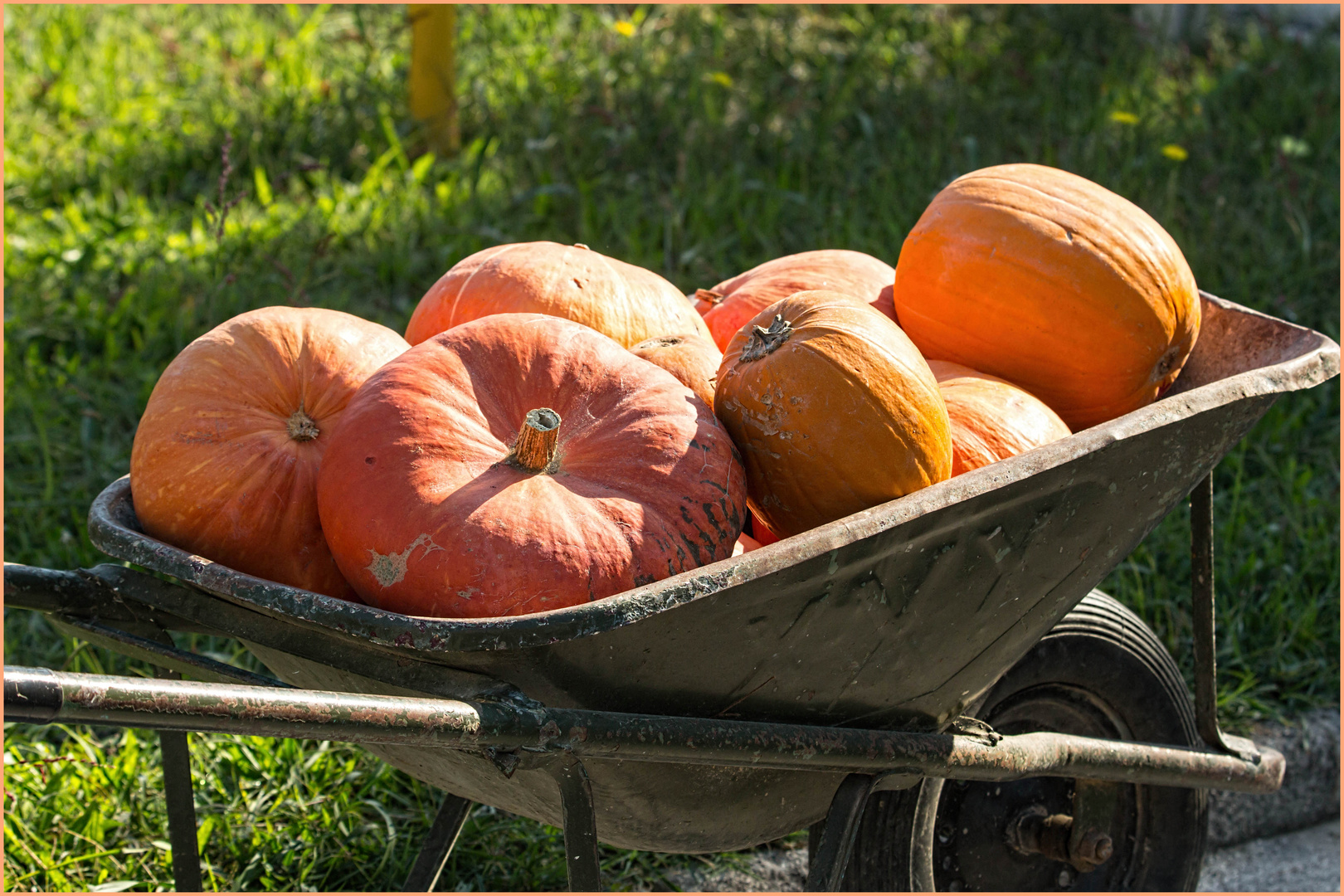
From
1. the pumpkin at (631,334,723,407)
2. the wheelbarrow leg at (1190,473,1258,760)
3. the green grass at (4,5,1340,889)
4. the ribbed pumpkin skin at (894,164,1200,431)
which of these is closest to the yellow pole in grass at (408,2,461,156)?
the green grass at (4,5,1340,889)

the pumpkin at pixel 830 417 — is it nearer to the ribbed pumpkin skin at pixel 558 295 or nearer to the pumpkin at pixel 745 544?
the pumpkin at pixel 745 544

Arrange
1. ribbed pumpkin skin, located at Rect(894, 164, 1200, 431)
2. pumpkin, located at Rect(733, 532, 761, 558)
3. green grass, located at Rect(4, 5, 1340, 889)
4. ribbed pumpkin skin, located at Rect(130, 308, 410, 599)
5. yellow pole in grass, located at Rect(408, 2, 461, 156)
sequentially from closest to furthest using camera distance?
ribbed pumpkin skin, located at Rect(130, 308, 410, 599) < pumpkin, located at Rect(733, 532, 761, 558) < ribbed pumpkin skin, located at Rect(894, 164, 1200, 431) < green grass, located at Rect(4, 5, 1340, 889) < yellow pole in grass, located at Rect(408, 2, 461, 156)

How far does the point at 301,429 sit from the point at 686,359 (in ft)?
1.84

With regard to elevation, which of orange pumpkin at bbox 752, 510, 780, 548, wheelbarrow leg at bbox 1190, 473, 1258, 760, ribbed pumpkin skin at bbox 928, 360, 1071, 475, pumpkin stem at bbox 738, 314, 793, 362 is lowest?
wheelbarrow leg at bbox 1190, 473, 1258, 760

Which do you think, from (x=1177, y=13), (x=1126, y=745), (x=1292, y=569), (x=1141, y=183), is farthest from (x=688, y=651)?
(x=1177, y=13)

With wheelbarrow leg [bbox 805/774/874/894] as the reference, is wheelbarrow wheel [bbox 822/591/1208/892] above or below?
below

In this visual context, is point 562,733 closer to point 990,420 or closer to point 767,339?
point 767,339

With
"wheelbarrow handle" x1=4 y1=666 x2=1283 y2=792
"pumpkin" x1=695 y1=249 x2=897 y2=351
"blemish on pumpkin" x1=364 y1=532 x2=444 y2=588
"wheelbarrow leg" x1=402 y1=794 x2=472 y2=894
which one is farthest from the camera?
"wheelbarrow leg" x1=402 y1=794 x2=472 y2=894

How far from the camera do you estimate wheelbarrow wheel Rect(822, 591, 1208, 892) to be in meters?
2.34

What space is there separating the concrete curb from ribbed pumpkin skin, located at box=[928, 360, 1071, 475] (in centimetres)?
167

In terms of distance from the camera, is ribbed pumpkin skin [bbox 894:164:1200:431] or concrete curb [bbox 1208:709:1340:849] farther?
concrete curb [bbox 1208:709:1340:849]

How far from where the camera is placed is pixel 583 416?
1.59m

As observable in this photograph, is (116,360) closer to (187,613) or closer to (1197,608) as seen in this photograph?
(187,613)

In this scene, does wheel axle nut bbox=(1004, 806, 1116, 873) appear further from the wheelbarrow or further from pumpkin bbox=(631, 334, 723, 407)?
pumpkin bbox=(631, 334, 723, 407)
